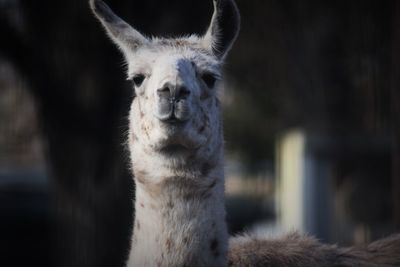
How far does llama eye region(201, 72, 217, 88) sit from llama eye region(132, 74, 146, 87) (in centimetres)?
31

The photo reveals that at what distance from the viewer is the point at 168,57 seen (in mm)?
3328

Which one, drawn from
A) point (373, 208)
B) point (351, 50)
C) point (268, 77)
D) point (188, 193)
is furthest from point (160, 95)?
point (268, 77)

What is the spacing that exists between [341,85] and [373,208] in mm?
3178

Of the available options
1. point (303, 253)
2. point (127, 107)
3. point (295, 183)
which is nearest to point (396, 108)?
point (295, 183)

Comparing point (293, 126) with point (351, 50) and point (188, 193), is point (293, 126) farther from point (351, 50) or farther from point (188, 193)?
point (188, 193)

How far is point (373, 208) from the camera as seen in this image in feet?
33.9

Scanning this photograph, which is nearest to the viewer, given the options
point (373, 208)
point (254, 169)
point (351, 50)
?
point (373, 208)

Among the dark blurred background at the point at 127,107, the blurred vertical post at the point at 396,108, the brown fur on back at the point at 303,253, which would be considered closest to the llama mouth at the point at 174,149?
the brown fur on back at the point at 303,253

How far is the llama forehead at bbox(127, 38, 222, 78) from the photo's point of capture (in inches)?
132

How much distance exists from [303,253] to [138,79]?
1.37 meters

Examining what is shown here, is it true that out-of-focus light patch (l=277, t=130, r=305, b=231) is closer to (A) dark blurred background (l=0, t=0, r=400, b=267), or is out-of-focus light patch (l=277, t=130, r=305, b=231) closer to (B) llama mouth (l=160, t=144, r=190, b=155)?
(A) dark blurred background (l=0, t=0, r=400, b=267)

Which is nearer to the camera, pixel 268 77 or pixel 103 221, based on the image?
pixel 103 221

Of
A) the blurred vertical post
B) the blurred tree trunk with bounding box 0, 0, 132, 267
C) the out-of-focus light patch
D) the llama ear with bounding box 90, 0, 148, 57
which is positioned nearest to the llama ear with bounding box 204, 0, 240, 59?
the llama ear with bounding box 90, 0, 148, 57

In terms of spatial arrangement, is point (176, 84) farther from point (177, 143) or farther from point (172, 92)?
point (177, 143)
